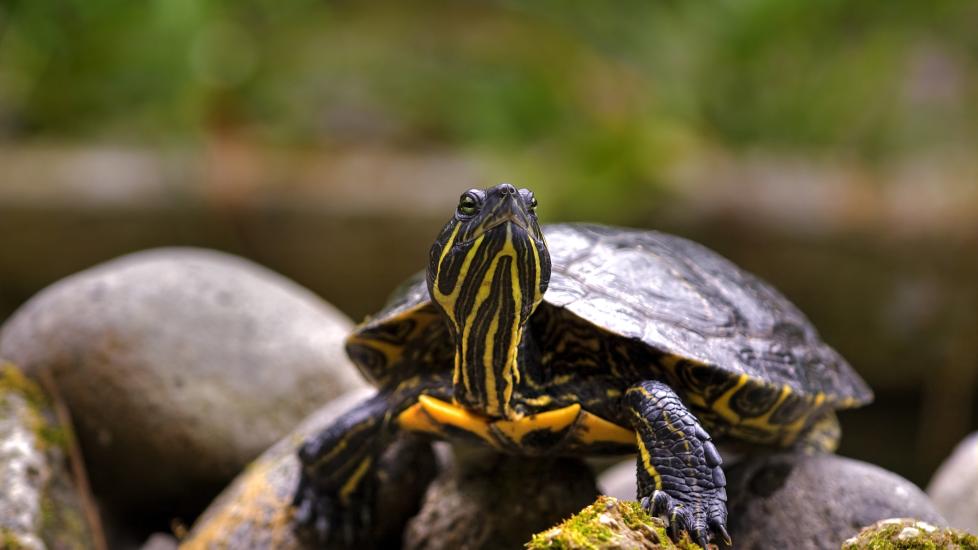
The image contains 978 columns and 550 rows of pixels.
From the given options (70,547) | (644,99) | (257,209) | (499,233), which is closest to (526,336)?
(499,233)

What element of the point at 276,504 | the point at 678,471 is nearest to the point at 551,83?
the point at 276,504

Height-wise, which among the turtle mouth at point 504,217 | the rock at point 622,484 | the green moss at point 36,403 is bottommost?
the rock at point 622,484

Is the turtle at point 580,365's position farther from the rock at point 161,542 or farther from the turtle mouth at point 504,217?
the rock at point 161,542

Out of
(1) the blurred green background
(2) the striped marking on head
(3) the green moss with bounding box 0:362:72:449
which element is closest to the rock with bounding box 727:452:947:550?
(2) the striped marking on head

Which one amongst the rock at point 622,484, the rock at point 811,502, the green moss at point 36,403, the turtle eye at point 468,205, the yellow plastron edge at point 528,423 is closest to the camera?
the turtle eye at point 468,205

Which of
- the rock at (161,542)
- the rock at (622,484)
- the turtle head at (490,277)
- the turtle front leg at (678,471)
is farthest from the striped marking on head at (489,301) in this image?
the rock at (161,542)

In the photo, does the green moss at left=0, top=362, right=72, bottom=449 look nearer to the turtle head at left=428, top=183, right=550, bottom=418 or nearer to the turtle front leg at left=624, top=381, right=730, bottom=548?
the turtle head at left=428, top=183, right=550, bottom=418
